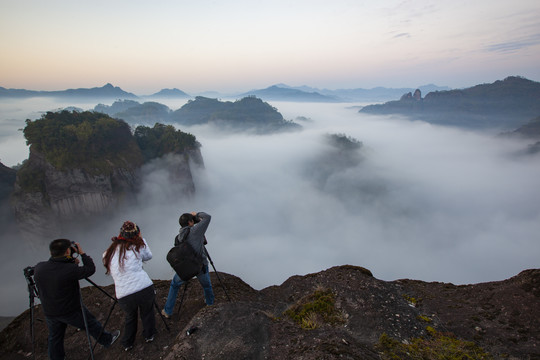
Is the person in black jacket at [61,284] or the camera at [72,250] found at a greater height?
the camera at [72,250]

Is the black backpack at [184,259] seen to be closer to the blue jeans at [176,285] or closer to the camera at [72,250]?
the blue jeans at [176,285]

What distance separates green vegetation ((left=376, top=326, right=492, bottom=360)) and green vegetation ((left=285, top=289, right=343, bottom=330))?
1722 mm

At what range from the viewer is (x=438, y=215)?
135m

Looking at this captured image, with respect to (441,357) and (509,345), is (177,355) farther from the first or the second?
(509,345)

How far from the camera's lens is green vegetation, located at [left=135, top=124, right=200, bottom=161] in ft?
258

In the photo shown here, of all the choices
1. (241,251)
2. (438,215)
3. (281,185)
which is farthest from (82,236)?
(438,215)

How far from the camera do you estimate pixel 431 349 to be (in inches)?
257

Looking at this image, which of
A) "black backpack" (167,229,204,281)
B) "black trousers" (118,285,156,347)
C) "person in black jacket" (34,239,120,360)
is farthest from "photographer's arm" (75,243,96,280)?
"black backpack" (167,229,204,281)

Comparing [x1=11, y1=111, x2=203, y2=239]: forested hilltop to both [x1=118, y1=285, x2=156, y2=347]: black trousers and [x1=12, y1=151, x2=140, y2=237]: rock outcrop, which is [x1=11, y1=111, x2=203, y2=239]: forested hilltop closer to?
[x1=12, y1=151, x2=140, y2=237]: rock outcrop

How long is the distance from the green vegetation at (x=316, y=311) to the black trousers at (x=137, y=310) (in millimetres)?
4394

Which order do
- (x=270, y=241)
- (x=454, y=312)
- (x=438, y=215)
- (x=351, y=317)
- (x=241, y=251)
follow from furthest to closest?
1. (x=438, y=215)
2. (x=270, y=241)
3. (x=241, y=251)
4. (x=454, y=312)
5. (x=351, y=317)

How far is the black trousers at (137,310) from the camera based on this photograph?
602 centimetres

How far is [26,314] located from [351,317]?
1323 cm

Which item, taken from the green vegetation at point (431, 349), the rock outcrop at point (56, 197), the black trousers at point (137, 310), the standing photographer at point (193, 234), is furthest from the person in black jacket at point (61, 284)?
the rock outcrop at point (56, 197)
